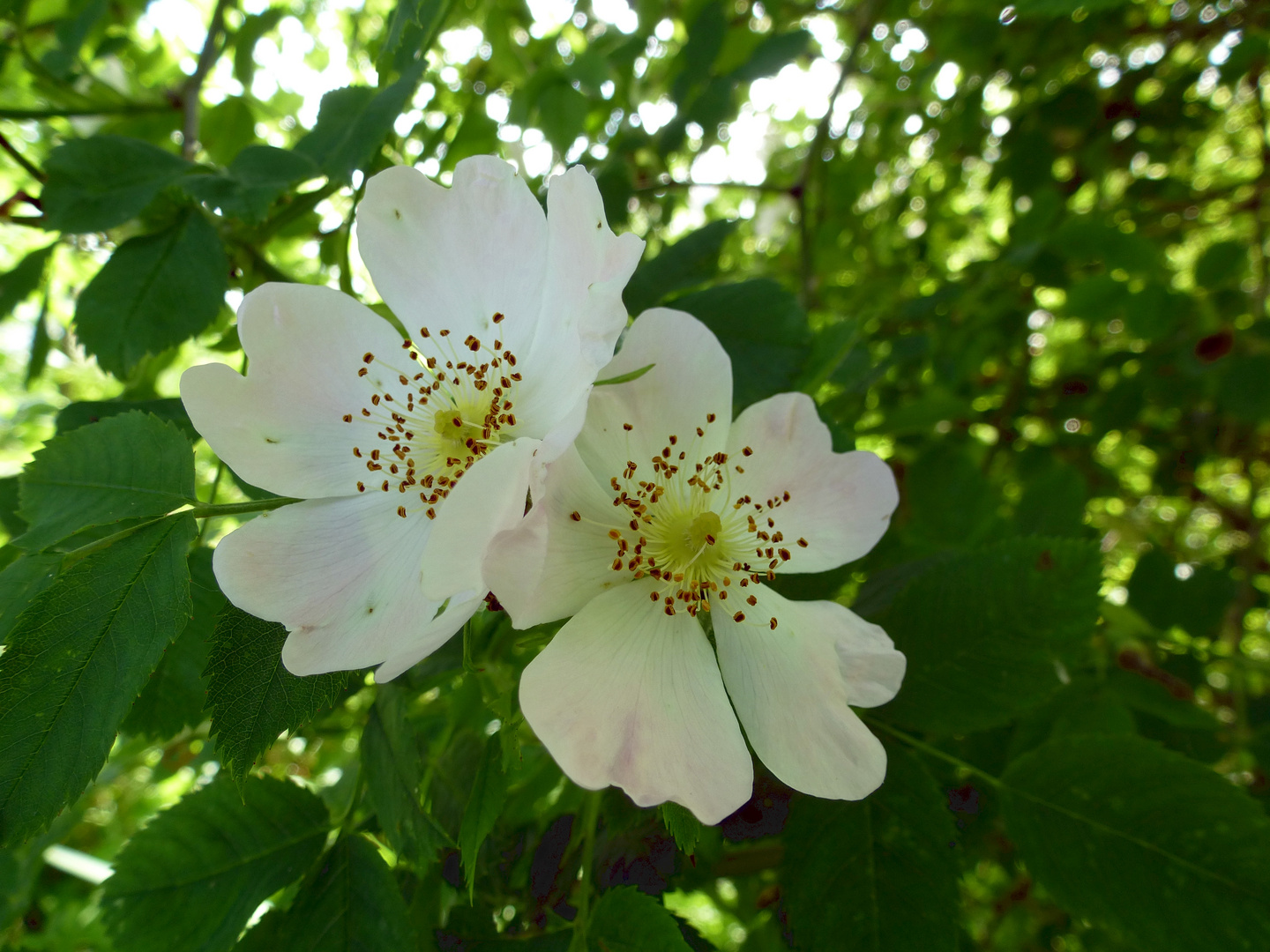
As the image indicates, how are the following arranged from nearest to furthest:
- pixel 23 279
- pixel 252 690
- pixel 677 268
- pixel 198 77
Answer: pixel 252 690 → pixel 677 268 → pixel 23 279 → pixel 198 77

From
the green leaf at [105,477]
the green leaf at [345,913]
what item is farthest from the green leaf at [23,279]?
the green leaf at [345,913]

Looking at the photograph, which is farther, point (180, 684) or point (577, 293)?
point (180, 684)

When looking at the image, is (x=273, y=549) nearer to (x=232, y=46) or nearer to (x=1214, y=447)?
(x=232, y=46)

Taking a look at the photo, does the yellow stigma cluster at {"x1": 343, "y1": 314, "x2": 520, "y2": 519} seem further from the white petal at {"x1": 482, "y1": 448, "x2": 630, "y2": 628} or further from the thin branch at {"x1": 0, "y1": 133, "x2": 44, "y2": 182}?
the thin branch at {"x1": 0, "y1": 133, "x2": 44, "y2": 182}

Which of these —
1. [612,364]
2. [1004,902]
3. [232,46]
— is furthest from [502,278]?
[1004,902]

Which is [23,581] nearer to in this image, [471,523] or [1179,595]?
[471,523]

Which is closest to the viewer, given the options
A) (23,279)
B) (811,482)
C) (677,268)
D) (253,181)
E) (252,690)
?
(252,690)

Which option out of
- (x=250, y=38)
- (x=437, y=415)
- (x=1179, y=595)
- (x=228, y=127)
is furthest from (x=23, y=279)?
(x=1179, y=595)
